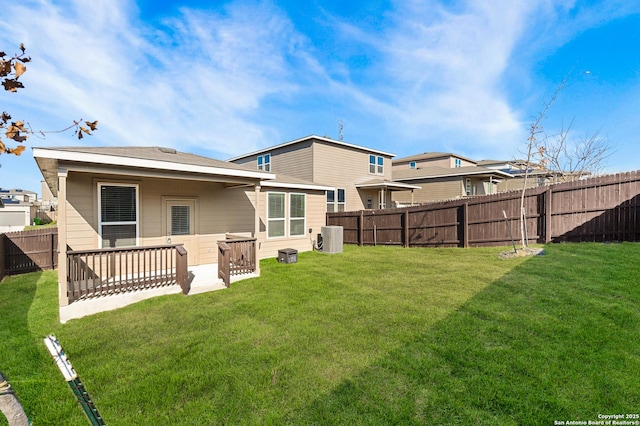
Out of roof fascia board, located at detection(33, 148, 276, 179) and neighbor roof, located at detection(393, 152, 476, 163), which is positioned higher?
neighbor roof, located at detection(393, 152, 476, 163)

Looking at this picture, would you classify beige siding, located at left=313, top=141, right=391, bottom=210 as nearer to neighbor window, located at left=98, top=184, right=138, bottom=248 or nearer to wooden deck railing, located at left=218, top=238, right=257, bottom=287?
wooden deck railing, located at left=218, top=238, right=257, bottom=287

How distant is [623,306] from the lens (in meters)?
4.04

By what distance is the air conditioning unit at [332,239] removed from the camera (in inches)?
424

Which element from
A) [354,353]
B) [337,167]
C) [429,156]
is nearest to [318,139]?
[337,167]

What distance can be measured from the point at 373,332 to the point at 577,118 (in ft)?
57.6

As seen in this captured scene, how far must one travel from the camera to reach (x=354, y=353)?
→ 10.9 ft

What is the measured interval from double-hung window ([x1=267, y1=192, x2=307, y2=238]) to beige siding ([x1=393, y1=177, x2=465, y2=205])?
12.7 m

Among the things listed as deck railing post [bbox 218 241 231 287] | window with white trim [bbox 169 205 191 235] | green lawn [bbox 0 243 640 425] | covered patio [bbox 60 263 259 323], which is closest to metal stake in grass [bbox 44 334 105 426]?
green lawn [bbox 0 243 640 425]

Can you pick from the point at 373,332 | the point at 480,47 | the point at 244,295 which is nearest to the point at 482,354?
the point at 373,332

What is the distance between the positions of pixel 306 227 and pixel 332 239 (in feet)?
3.94

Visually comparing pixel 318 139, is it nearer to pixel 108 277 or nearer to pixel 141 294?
pixel 141 294

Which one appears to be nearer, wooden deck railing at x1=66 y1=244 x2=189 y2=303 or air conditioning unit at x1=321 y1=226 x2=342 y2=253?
wooden deck railing at x1=66 y1=244 x2=189 y2=303

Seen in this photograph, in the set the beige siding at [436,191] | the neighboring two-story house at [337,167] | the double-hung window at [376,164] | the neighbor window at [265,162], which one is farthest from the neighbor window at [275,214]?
the beige siding at [436,191]

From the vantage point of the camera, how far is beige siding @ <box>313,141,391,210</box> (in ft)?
51.2
